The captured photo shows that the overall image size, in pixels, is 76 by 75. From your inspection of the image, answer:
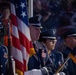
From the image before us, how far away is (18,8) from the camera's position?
564cm

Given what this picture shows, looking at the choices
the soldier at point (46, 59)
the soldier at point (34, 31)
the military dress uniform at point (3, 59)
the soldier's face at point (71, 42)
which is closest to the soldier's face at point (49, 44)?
the soldier at point (46, 59)

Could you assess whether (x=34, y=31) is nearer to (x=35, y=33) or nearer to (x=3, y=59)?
(x=35, y=33)

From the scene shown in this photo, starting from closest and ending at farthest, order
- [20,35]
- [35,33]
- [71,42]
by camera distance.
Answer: [35,33] → [71,42] → [20,35]

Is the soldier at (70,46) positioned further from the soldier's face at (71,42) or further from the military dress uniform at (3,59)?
the military dress uniform at (3,59)

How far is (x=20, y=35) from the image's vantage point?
560 centimetres

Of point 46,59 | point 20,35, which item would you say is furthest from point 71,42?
point 20,35

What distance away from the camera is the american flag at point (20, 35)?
5.44 m

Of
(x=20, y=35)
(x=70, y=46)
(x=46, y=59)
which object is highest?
(x=20, y=35)

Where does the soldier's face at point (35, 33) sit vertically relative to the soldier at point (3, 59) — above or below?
above

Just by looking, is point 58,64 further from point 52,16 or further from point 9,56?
point 52,16

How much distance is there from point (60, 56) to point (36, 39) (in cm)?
36

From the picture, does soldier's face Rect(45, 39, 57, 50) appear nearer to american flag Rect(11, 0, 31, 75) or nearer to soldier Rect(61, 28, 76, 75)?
soldier Rect(61, 28, 76, 75)

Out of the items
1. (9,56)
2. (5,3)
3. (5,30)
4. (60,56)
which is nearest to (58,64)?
(60,56)

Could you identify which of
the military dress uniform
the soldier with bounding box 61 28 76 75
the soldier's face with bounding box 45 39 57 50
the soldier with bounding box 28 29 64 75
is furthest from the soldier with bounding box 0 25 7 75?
the soldier with bounding box 61 28 76 75
